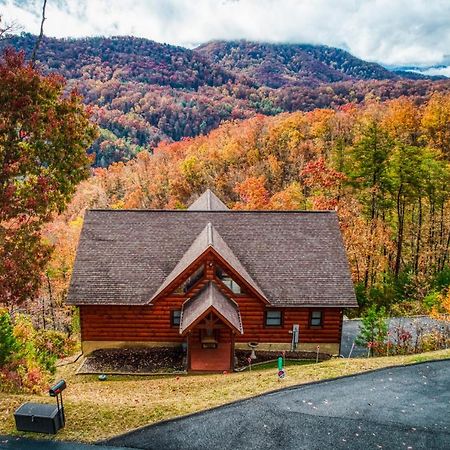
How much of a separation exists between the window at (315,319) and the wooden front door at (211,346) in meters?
4.67

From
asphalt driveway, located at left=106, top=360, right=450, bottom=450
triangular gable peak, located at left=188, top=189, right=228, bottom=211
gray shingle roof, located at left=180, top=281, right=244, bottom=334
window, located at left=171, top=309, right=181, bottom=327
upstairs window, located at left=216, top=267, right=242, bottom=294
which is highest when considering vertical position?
triangular gable peak, located at left=188, top=189, right=228, bottom=211

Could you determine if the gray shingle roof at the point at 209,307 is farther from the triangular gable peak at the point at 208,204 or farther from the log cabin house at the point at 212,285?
the triangular gable peak at the point at 208,204

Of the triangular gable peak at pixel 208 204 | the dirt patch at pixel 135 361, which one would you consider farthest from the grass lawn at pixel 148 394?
the triangular gable peak at pixel 208 204

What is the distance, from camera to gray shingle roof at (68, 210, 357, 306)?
24.3 meters

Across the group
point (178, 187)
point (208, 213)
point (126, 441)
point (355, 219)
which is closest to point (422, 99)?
point (178, 187)

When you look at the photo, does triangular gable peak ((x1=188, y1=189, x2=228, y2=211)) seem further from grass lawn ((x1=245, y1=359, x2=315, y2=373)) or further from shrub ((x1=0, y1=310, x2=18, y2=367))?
shrub ((x1=0, y1=310, x2=18, y2=367))

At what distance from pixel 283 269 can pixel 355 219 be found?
1861cm

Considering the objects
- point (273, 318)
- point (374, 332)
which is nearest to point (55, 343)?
point (273, 318)

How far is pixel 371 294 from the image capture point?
3809 cm

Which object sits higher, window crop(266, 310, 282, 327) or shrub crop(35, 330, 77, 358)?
window crop(266, 310, 282, 327)

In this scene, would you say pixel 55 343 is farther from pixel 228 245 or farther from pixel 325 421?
pixel 325 421

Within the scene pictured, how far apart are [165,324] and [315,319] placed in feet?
26.6

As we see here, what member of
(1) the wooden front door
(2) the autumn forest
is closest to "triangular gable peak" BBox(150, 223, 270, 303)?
(1) the wooden front door

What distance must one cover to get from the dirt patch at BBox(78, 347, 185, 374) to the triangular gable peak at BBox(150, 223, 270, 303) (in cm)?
297
